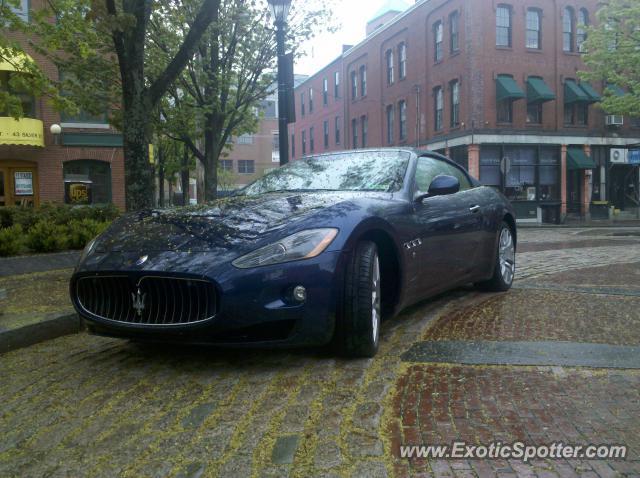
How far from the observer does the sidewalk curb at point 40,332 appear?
13.0 ft

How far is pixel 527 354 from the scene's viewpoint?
3541 mm

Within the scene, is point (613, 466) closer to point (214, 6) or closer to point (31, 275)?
point (214, 6)

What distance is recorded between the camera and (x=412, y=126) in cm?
3166

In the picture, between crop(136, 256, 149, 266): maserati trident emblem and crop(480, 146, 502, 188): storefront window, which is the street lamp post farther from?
crop(480, 146, 502, 188): storefront window

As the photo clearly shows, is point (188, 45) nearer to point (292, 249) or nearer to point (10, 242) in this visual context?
point (10, 242)

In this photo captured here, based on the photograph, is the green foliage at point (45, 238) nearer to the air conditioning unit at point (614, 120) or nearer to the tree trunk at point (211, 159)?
the tree trunk at point (211, 159)

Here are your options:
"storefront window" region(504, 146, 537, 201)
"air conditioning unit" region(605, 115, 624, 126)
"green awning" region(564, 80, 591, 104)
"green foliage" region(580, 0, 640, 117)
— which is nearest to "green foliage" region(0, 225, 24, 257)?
"green foliage" region(580, 0, 640, 117)

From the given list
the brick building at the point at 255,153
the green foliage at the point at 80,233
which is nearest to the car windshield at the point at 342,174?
the green foliage at the point at 80,233

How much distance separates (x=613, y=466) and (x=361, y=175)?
2811 millimetres

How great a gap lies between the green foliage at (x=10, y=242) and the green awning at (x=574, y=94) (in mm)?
26100

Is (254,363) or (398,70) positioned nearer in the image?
Result: (254,363)

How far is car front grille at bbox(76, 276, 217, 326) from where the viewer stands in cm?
304

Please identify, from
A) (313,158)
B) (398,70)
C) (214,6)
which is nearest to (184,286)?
(313,158)

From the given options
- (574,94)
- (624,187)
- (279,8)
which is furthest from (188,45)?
(624,187)
